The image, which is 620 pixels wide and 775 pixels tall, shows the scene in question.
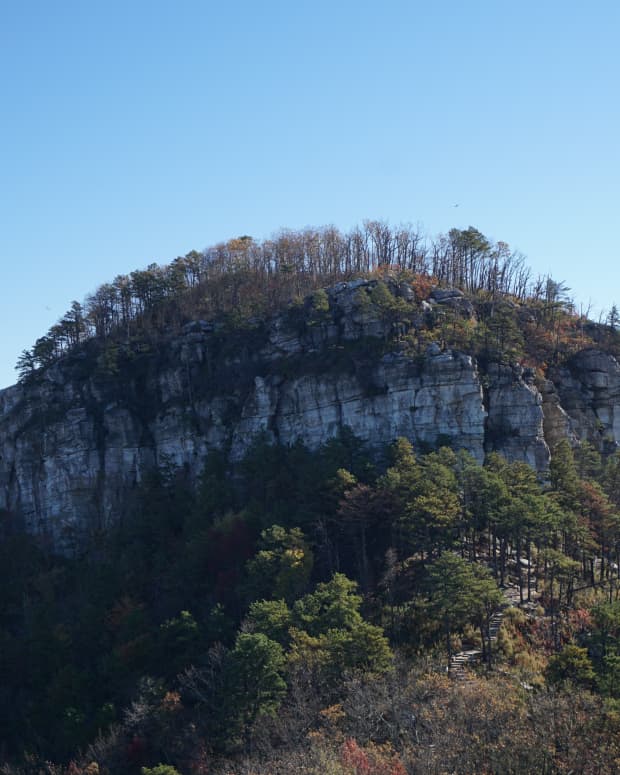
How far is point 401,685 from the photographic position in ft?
122

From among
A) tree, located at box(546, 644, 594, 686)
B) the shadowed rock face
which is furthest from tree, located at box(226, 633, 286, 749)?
the shadowed rock face

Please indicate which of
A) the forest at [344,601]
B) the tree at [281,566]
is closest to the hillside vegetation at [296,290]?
the forest at [344,601]

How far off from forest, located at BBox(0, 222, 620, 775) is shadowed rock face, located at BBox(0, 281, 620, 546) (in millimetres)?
1870

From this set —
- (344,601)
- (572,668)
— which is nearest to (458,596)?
(344,601)

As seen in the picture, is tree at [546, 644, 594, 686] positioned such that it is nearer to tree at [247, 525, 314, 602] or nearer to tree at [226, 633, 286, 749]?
tree at [226, 633, 286, 749]

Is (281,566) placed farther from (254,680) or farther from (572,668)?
(572,668)

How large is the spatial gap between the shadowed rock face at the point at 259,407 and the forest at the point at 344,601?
1.87m

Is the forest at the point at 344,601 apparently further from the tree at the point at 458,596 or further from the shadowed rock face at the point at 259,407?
the shadowed rock face at the point at 259,407

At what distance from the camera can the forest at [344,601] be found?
3359 cm

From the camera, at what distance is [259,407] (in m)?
67.2

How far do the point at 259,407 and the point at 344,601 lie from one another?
87.5 feet

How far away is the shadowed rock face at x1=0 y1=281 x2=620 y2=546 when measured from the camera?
61.0 meters

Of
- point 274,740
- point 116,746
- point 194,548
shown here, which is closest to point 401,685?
point 274,740

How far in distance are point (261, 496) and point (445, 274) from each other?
29979mm
